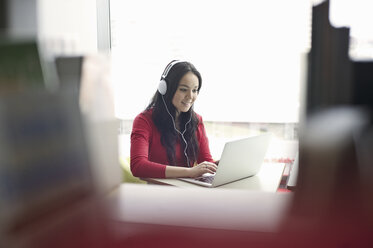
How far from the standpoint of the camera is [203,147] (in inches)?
60.4

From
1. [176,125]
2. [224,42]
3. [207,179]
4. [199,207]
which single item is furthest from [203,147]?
[199,207]

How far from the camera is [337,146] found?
14 cm

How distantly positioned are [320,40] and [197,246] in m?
0.09

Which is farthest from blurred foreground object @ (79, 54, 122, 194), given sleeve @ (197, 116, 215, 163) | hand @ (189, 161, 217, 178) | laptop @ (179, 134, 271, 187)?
sleeve @ (197, 116, 215, 163)

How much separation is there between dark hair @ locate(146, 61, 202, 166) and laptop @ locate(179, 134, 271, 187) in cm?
30

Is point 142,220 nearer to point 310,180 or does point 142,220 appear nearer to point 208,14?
point 310,180

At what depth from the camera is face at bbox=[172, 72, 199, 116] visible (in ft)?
4.29

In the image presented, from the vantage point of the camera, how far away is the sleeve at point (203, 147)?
1505 millimetres

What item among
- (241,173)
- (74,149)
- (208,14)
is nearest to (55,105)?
(74,149)

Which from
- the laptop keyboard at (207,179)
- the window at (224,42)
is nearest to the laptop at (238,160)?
the laptop keyboard at (207,179)

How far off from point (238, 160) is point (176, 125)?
48cm

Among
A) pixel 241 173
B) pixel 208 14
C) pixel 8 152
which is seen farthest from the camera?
pixel 241 173

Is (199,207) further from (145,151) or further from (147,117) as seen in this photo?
(147,117)

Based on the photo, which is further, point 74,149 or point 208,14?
point 208,14
